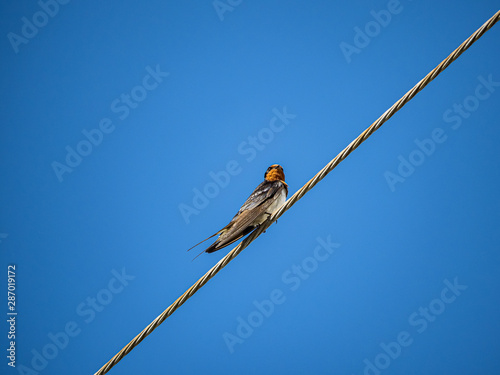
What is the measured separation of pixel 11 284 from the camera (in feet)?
39.3

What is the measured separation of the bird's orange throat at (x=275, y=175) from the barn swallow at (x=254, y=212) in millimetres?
200

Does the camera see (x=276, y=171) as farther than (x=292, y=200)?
Yes

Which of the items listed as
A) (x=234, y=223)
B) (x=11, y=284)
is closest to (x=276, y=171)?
(x=234, y=223)

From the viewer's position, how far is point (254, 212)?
21.0 ft

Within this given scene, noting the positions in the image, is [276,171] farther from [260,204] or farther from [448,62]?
[448,62]

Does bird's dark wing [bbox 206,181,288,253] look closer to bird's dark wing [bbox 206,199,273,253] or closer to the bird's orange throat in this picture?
bird's dark wing [bbox 206,199,273,253]

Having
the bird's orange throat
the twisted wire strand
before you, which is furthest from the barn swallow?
the twisted wire strand

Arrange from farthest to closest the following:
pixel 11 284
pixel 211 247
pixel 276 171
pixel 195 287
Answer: pixel 11 284, pixel 276 171, pixel 211 247, pixel 195 287

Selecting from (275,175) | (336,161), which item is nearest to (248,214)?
(275,175)

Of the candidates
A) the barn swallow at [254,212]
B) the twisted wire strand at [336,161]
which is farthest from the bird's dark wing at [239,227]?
the twisted wire strand at [336,161]

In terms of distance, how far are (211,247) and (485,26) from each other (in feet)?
11.9

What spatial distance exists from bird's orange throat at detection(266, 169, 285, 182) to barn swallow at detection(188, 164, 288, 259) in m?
0.20

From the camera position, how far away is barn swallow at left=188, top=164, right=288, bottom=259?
5.85 m

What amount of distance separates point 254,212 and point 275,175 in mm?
1564
